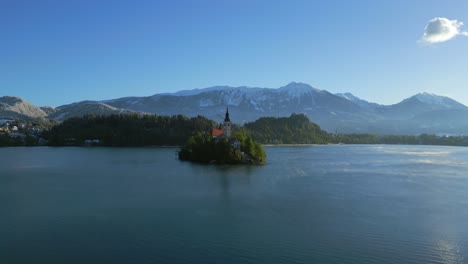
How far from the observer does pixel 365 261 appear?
11.6 meters

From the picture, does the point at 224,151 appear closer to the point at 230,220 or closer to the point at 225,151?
the point at 225,151

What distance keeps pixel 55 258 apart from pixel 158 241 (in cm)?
308

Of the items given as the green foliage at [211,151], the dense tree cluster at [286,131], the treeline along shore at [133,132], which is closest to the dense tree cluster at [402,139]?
the dense tree cluster at [286,131]

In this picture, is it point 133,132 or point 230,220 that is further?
point 133,132

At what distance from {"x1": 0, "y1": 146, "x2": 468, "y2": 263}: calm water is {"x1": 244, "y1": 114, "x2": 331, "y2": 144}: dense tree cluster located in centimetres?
6732

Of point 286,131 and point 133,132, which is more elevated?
point 286,131

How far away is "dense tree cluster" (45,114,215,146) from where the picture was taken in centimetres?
7800

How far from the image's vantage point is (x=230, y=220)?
52.9ft

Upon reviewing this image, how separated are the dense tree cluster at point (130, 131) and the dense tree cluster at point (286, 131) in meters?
16.1

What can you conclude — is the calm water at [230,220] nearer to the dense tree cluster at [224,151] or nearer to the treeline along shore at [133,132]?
the dense tree cluster at [224,151]

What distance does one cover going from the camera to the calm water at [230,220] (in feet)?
39.5

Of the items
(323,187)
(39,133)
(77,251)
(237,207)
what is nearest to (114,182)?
(237,207)

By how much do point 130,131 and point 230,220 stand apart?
223 feet

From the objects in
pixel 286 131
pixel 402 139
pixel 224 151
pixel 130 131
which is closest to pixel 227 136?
pixel 224 151
